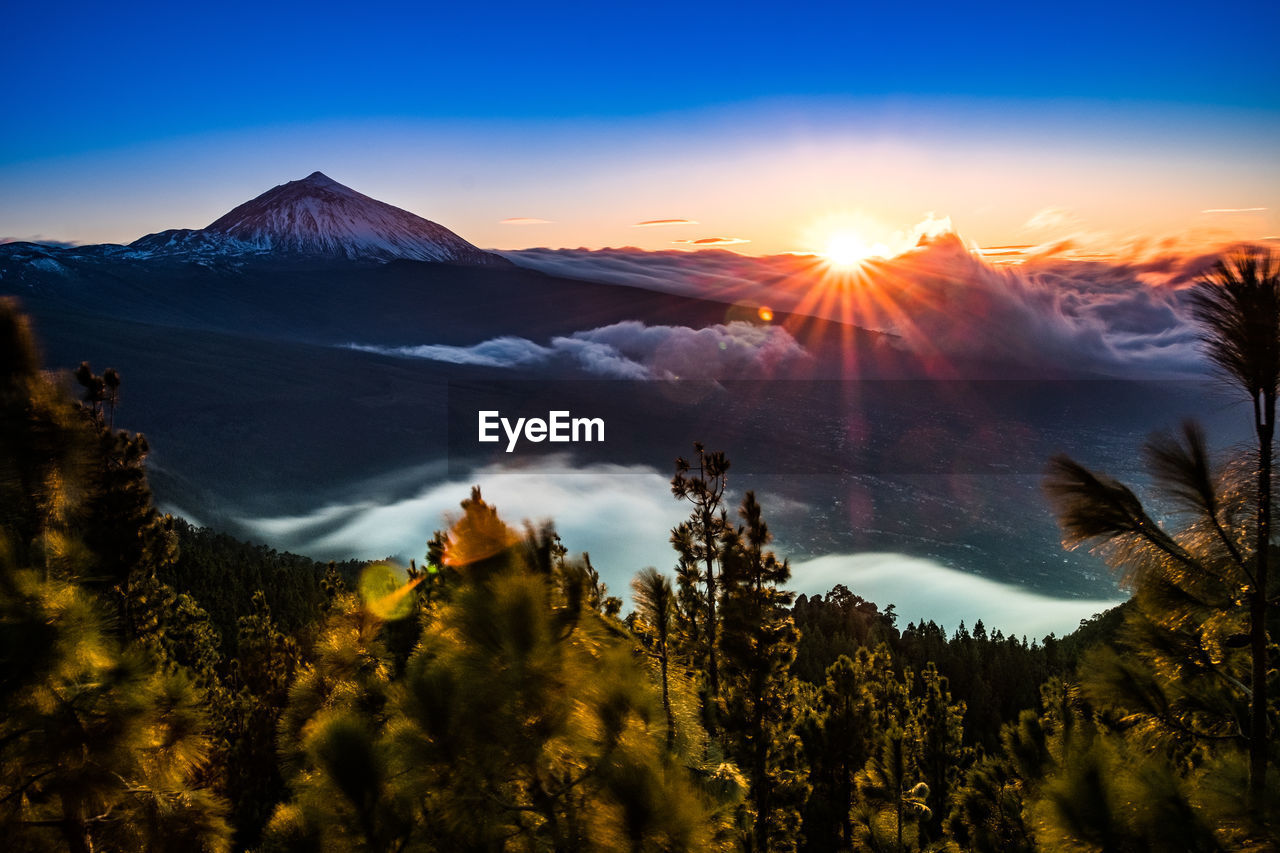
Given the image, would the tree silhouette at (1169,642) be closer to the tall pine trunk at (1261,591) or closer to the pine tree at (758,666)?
the tall pine trunk at (1261,591)

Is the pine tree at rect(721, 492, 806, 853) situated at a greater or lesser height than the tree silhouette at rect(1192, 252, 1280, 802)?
lesser

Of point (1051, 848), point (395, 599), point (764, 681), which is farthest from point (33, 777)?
point (764, 681)

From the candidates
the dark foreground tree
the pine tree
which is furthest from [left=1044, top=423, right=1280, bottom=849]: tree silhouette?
the pine tree

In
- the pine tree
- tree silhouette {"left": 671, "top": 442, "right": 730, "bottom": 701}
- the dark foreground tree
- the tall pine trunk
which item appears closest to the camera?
the dark foreground tree

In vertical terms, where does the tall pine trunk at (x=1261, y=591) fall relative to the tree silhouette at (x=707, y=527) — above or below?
above

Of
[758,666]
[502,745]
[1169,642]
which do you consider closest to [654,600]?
[758,666]

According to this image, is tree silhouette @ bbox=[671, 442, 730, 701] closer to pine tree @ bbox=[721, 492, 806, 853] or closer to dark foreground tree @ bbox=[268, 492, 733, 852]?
pine tree @ bbox=[721, 492, 806, 853]

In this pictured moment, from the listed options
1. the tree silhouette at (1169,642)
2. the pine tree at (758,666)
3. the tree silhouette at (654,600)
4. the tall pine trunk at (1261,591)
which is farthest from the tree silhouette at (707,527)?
the tall pine trunk at (1261,591)

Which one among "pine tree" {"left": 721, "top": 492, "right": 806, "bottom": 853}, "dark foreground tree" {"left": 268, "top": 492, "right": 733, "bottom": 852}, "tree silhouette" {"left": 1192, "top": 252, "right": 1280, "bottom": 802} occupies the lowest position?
"pine tree" {"left": 721, "top": 492, "right": 806, "bottom": 853}

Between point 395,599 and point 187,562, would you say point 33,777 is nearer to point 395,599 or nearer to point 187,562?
point 395,599
